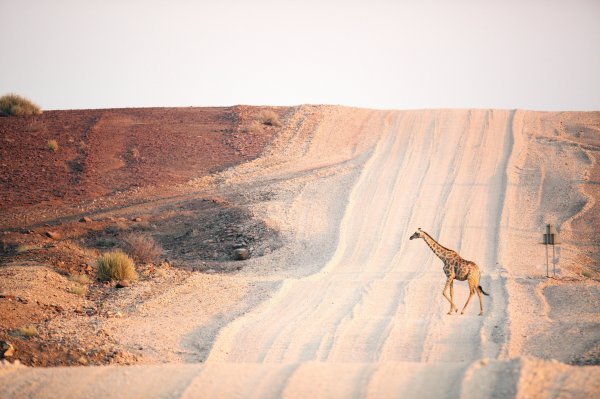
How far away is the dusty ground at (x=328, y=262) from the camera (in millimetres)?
10805

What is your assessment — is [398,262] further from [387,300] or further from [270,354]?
[270,354]

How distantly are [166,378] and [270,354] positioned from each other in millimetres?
4378

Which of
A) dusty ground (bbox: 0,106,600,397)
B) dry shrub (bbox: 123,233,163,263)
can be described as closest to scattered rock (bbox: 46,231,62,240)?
dusty ground (bbox: 0,106,600,397)

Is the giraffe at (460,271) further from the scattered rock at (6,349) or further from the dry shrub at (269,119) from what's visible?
the dry shrub at (269,119)

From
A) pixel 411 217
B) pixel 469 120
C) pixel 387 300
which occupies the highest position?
pixel 469 120

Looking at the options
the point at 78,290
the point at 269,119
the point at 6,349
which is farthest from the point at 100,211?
the point at 6,349

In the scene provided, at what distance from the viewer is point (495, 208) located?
1154 inches

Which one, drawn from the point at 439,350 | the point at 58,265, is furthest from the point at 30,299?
the point at 439,350

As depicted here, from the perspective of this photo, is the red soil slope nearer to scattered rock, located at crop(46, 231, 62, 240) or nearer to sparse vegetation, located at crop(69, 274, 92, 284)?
scattered rock, located at crop(46, 231, 62, 240)

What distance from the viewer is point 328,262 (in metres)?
24.6

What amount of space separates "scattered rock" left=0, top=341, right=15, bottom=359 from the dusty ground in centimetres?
27

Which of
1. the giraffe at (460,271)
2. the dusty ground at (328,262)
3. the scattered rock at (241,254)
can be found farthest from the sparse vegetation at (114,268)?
the giraffe at (460,271)

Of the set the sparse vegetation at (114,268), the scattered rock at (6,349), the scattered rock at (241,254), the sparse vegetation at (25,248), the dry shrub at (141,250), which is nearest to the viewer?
the scattered rock at (6,349)

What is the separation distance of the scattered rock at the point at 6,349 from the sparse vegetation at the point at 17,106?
31736 millimetres
